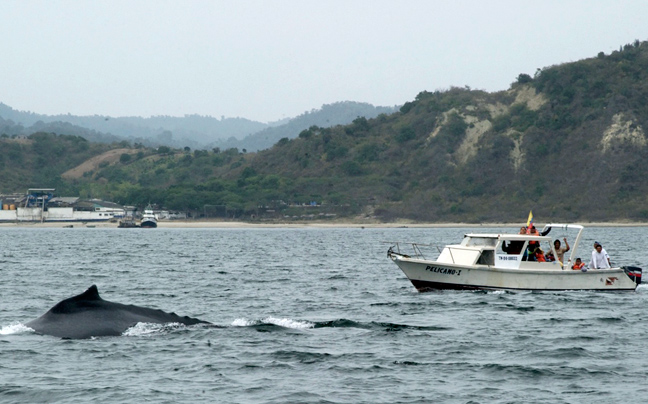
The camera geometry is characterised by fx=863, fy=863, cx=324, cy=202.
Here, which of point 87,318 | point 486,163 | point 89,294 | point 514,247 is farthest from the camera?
point 486,163

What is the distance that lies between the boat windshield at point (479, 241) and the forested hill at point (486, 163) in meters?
114

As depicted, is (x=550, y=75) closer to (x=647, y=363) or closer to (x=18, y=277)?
(x=18, y=277)

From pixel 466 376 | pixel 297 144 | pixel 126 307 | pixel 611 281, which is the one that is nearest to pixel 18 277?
pixel 126 307

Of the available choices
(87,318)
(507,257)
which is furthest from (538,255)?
(87,318)

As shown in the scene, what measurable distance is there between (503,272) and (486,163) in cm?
13300

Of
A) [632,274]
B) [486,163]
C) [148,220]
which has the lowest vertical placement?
[148,220]

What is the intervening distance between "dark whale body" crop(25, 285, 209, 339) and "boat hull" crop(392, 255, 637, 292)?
14.8 metres

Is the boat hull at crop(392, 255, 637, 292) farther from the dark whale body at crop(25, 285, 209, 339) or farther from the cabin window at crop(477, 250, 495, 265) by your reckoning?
the dark whale body at crop(25, 285, 209, 339)

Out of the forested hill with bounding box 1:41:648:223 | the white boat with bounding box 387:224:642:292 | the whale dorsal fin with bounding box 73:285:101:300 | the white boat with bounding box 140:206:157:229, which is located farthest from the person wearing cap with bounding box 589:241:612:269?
the white boat with bounding box 140:206:157:229

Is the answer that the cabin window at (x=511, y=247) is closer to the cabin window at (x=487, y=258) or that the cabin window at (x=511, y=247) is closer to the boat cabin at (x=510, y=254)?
the boat cabin at (x=510, y=254)

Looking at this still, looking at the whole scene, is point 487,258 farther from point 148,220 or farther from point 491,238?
point 148,220

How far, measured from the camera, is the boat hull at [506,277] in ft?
→ 113

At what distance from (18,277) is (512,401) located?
116ft

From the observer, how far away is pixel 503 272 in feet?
113
